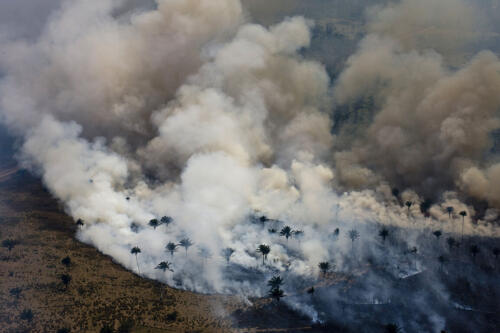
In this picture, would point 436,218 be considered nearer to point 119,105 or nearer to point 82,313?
point 82,313

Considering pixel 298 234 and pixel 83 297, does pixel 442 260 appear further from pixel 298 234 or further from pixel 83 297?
pixel 83 297

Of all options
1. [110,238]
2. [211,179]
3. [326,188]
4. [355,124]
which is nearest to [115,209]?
[110,238]

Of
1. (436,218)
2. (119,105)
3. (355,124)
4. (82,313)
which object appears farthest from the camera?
(355,124)

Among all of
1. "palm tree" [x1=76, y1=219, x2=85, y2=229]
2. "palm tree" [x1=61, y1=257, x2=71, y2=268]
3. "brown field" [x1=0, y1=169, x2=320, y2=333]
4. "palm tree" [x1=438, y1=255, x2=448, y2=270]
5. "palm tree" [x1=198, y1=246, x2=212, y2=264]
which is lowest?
"brown field" [x1=0, y1=169, x2=320, y2=333]

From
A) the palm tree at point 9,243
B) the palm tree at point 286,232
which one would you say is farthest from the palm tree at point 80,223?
the palm tree at point 286,232

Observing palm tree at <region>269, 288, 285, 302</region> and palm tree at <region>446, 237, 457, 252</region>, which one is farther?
palm tree at <region>446, 237, 457, 252</region>

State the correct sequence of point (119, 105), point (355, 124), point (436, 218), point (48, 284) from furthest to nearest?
point (355, 124)
point (119, 105)
point (436, 218)
point (48, 284)

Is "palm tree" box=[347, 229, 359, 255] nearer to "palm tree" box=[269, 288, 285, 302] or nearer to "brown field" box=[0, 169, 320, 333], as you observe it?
"palm tree" box=[269, 288, 285, 302]

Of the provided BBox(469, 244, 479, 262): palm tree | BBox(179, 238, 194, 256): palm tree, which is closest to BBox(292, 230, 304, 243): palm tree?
BBox(179, 238, 194, 256): palm tree

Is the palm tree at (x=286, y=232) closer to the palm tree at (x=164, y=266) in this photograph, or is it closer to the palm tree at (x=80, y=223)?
the palm tree at (x=164, y=266)
